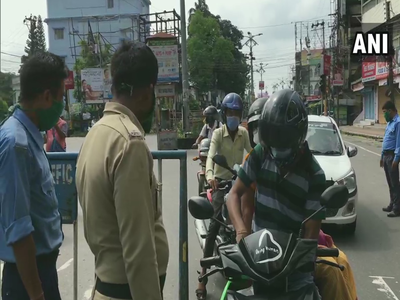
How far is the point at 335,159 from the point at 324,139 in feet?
2.20

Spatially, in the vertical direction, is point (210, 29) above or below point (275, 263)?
above

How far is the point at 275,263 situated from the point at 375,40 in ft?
88.3

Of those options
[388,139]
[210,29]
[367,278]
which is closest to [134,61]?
[367,278]

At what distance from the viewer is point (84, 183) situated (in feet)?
6.36

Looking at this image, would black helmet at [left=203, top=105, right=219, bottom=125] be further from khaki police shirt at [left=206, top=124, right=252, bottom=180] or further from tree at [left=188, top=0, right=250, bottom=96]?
tree at [left=188, top=0, right=250, bottom=96]

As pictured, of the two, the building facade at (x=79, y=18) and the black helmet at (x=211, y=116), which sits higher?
the building facade at (x=79, y=18)

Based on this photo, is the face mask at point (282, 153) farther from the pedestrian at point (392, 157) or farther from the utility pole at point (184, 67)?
the utility pole at point (184, 67)

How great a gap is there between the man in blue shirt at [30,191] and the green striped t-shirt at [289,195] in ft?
3.75

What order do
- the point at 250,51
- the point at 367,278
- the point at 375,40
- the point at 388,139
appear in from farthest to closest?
the point at 250,51, the point at 375,40, the point at 388,139, the point at 367,278

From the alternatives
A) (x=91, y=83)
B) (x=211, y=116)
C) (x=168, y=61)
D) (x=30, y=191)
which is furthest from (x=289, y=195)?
(x=91, y=83)

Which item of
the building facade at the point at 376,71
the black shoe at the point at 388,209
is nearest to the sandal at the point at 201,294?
the black shoe at the point at 388,209

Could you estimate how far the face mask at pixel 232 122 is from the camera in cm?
520

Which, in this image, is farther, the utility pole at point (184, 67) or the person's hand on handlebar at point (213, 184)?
the utility pole at point (184, 67)

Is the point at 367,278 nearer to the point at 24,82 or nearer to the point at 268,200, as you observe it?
the point at 268,200
